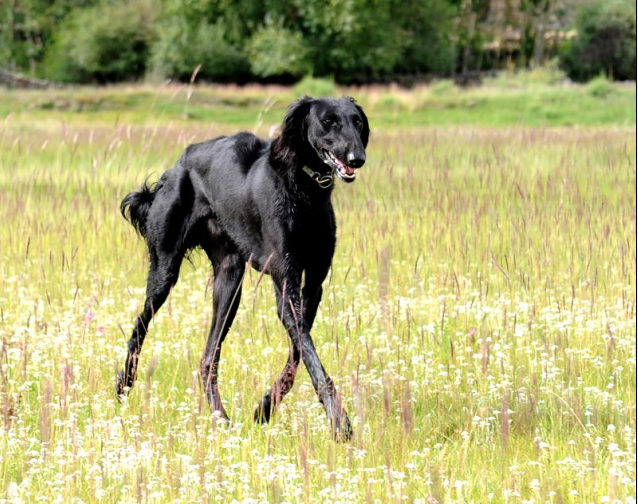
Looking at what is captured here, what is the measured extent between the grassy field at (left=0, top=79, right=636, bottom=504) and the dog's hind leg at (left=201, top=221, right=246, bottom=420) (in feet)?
0.50

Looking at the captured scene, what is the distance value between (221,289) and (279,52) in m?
39.9

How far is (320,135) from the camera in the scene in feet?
14.7

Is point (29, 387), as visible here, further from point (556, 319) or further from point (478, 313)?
point (556, 319)

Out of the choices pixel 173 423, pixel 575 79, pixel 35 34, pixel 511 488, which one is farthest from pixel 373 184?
pixel 35 34

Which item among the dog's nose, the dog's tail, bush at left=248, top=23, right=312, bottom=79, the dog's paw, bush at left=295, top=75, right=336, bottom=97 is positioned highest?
the dog's nose

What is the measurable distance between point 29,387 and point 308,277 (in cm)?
150

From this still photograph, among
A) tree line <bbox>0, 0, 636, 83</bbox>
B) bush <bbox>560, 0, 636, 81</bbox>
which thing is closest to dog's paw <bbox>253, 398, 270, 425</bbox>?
tree line <bbox>0, 0, 636, 83</bbox>

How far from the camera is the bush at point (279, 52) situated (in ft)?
145

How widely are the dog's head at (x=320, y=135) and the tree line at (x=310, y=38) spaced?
40007 mm

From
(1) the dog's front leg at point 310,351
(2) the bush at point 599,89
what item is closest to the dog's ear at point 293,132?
(1) the dog's front leg at point 310,351

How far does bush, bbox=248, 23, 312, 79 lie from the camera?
44.1 m

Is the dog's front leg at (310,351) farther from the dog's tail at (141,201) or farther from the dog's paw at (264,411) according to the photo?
the dog's tail at (141,201)

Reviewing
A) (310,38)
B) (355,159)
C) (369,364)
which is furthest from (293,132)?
(310,38)

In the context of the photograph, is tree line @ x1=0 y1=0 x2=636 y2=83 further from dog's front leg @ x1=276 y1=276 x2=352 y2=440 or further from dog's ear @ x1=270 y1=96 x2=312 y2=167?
dog's front leg @ x1=276 y1=276 x2=352 y2=440
